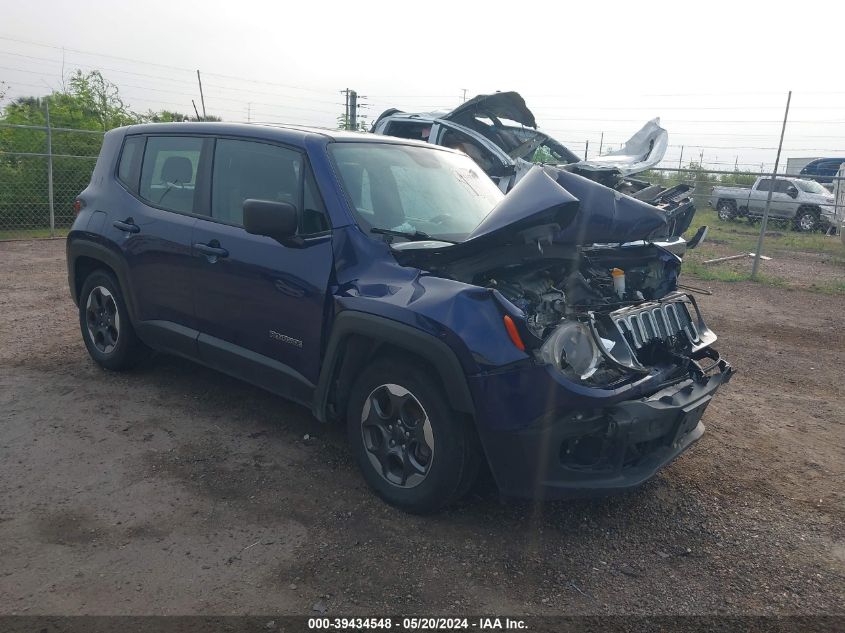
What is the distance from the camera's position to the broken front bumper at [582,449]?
3004 mm

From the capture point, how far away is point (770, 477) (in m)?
4.06

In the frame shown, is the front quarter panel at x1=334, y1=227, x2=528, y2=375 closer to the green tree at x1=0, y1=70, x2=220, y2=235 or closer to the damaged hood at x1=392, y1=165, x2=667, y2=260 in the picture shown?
the damaged hood at x1=392, y1=165, x2=667, y2=260

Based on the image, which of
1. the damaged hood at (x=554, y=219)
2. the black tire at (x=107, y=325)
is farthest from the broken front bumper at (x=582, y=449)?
the black tire at (x=107, y=325)

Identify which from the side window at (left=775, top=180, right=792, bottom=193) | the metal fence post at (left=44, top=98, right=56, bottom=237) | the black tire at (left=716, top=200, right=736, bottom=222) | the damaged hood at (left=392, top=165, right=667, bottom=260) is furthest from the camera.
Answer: the black tire at (left=716, top=200, right=736, bottom=222)

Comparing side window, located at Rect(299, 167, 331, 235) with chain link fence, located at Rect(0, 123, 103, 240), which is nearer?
side window, located at Rect(299, 167, 331, 235)

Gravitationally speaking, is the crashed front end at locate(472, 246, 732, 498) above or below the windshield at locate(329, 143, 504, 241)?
below

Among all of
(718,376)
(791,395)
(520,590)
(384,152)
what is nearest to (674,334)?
(718,376)

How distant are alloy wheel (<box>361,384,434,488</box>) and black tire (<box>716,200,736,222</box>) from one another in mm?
21306

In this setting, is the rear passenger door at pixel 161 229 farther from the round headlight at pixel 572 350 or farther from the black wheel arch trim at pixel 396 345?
the round headlight at pixel 572 350

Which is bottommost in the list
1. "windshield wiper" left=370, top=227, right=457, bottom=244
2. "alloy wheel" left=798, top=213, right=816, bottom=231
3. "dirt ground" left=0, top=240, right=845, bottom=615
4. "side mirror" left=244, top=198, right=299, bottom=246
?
"dirt ground" left=0, top=240, right=845, bottom=615

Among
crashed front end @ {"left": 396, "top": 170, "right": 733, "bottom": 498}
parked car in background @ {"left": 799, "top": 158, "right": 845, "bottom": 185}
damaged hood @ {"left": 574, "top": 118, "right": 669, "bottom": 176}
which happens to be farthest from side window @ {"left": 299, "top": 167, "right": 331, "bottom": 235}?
parked car in background @ {"left": 799, "top": 158, "right": 845, "bottom": 185}

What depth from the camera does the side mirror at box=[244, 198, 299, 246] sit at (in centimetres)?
356

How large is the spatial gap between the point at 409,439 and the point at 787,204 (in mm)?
19941

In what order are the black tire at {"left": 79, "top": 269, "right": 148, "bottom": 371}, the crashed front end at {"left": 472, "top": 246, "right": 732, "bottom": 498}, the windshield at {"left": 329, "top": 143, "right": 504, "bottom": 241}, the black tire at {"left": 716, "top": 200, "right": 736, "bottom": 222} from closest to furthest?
the crashed front end at {"left": 472, "top": 246, "right": 732, "bottom": 498} → the windshield at {"left": 329, "top": 143, "right": 504, "bottom": 241} → the black tire at {"left": 79, "top": 269, "right": 148, "bottom": 371} → the black tire at {"left": 716, "top": 200, "right": 736, "bottom": 222}
